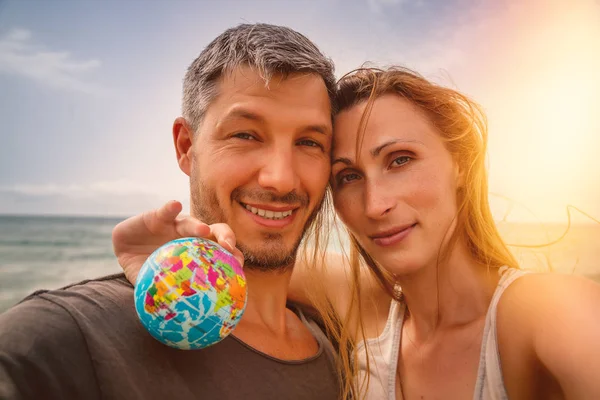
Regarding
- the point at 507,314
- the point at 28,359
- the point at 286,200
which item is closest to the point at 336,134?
the point at 286,200

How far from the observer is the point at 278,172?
2404mm

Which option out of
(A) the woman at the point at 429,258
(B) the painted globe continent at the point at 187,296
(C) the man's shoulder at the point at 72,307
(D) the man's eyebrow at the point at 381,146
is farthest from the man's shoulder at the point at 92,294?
(D) the man's eyebrow at the point at 381,146

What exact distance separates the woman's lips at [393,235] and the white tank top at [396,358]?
0.63 metres

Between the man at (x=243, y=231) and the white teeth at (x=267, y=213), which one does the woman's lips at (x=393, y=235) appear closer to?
the man at (x=243, y=231)

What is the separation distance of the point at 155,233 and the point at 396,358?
1.88 metres

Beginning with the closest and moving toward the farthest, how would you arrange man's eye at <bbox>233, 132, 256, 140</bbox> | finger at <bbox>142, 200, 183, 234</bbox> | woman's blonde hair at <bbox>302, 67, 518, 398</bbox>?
finger at <bbox>142, 200, 183, 234</bbox>
man's eye at <bbox>233, 132, 256, 140</bbox>
woman's blonde hair at <bbox>302, 67, 518, 398</bbox>

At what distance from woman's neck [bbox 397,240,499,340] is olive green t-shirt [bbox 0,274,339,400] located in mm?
1133

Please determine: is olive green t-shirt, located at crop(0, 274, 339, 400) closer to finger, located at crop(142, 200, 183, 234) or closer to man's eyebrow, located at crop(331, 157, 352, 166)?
finger, located at crop(142, 200, 183, 234)

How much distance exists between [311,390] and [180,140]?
1726 mm

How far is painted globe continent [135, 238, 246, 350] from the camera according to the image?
163cm

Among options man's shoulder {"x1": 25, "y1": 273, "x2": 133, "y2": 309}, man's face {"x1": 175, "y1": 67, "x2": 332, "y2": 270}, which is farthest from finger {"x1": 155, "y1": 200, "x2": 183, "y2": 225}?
man's face {"x1": 175, "y1": 67, "x2": 332, "y2": 270}

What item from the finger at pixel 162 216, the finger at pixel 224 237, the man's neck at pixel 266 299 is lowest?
the man's neck at pixel 266 299

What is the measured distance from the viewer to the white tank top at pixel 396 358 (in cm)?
240

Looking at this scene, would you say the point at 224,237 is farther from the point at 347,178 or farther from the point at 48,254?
the point at 48,254
